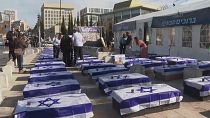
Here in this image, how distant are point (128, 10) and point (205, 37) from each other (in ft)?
257

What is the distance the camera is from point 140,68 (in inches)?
465

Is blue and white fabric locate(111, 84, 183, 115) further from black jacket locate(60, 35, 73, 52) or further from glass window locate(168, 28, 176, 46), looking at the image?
glass window locate(168, 28, 176, 46)

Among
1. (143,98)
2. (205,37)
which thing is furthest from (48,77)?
(205,37)

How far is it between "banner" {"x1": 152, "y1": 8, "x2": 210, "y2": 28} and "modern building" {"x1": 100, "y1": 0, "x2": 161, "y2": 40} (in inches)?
2457

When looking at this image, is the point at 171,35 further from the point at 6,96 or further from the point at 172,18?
the point at 6,96

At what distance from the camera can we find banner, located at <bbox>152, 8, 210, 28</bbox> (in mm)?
17672

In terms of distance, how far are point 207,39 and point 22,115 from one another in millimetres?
14226

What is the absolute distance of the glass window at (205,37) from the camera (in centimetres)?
1772

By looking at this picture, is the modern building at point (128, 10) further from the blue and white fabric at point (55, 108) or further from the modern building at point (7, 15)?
the blue and white fabric at point (55, 108)

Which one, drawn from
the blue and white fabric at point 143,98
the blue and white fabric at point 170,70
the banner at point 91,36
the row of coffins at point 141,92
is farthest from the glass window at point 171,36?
the blue and white fabric at point 143,98

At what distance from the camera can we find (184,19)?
19969mm

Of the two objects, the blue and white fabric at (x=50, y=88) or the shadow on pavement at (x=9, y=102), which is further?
the shadow on pavement at (x=9, y=102)

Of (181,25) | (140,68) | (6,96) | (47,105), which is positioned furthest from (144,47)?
(47,105)

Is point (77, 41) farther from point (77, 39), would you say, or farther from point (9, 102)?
point (9, 102)
